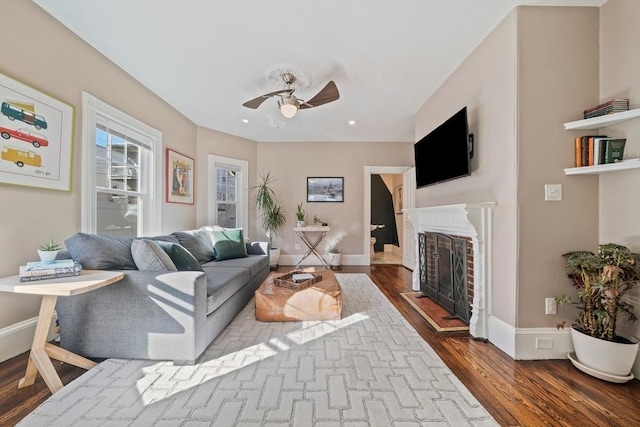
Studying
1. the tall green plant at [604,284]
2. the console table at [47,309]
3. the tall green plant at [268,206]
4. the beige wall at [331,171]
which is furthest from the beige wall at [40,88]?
the tall green plant at [604,284]

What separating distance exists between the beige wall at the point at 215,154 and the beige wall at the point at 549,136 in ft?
14.3

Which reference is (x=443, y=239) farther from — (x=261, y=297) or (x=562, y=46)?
(x=261, y=297)

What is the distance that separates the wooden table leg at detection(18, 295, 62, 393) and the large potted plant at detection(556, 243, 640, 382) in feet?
10.9

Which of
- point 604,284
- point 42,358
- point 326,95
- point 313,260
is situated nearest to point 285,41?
point 326,95

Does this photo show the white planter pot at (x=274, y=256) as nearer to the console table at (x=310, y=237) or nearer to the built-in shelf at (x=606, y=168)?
the console table at (x=310, y=237)

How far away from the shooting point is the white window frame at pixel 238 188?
4566 millimetres

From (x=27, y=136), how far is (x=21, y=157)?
0.17 m

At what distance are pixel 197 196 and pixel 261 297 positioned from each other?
276 centimetres

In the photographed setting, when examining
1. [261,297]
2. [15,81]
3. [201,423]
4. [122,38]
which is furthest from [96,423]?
[122,38]

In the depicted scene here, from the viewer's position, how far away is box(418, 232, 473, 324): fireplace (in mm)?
2361

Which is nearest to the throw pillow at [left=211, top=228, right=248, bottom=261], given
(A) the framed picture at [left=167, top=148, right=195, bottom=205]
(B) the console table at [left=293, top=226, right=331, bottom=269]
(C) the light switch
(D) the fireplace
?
(A) the framed picture at [left=167, top=148, right=195, bottom=205]

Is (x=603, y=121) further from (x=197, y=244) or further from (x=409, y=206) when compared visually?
(x=197, y=244)

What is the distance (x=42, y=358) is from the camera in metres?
1.48

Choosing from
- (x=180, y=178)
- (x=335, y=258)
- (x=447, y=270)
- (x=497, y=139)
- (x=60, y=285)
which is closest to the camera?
(x=60, y=285)
